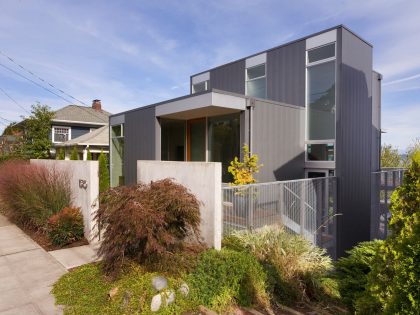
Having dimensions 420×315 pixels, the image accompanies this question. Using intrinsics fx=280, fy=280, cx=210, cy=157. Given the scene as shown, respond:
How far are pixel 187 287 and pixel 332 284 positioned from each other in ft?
8.29

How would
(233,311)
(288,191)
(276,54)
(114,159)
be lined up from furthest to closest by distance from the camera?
(114,159) < (276,54) < (288,191) < (233,311)

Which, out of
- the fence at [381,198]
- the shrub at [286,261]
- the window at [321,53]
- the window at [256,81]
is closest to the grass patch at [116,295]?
the shrub at [286,261]

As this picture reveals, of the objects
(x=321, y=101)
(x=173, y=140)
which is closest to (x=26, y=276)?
(x=173, y=140)

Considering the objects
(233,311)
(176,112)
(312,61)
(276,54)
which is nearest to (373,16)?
(312,61)

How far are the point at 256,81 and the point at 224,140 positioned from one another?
323cm

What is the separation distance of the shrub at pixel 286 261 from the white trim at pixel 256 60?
7741mm

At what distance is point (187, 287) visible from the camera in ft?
13.4

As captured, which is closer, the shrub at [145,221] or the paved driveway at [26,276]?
the paved driveway at [26,276]

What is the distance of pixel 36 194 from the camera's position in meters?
7.61

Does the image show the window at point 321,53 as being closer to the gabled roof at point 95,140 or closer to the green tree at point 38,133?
the gabled roof at point 95,140

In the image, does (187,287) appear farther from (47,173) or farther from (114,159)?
(114,159)

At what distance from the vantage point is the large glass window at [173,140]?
1152 centimetres

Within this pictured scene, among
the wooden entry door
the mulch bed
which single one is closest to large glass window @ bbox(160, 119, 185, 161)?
the wooden entry door

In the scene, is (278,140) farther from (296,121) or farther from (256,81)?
(256,81)
